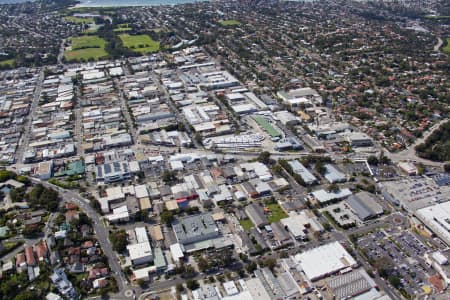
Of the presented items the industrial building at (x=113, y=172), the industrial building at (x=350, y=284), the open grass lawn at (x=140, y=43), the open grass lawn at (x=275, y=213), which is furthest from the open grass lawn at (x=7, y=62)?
the industrial building at (x=350, y=284)

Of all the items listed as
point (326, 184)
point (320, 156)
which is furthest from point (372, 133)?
point (326, 184)

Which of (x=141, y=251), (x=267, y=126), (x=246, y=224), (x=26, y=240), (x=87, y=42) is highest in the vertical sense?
(x=87, y=42)

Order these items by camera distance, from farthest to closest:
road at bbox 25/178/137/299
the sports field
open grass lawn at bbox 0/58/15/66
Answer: open grass lawn at bbox 0/58/15/66 → the sports field → road at bbox 25/178/137/299

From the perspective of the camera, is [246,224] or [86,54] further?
[86,54]

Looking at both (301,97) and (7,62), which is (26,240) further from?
(7,62)

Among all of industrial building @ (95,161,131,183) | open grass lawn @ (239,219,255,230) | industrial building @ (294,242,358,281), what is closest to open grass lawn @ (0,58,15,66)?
industrial building @ (95,161,131,183)

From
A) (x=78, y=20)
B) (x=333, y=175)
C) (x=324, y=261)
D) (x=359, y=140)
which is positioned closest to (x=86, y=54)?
(x=78, y=20)

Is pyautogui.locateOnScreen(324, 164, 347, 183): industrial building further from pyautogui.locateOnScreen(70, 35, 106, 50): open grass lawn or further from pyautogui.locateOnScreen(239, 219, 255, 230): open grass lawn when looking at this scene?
pyautogui.locateOnScreen(70, 35, 106, 50): open grass lawn
